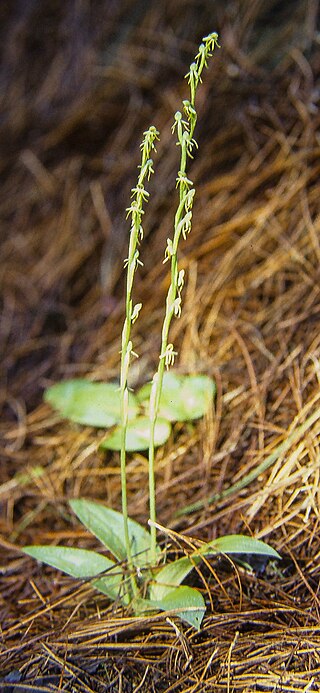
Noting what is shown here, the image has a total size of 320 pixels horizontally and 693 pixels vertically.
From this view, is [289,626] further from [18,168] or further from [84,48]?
[84,48]

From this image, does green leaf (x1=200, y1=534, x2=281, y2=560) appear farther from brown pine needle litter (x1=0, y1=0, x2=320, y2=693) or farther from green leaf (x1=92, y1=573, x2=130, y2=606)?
green leaf (x1=92, y1=573, x2=130, y2=606)

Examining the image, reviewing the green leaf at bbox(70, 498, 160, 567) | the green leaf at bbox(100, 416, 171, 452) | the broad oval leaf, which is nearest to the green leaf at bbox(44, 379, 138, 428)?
the green leaf at bbox(100, 416, 171, 452)

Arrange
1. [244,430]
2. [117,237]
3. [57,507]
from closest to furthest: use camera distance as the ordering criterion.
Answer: [244,430] < [57,507] < [117,237]

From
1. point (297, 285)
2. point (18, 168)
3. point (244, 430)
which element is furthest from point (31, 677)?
point (18, 168)

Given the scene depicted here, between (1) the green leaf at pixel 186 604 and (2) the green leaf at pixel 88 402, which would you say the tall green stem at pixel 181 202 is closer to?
(1) the green leaf at pixel 186 604

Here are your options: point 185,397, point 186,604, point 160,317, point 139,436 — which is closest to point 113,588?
point 186,604

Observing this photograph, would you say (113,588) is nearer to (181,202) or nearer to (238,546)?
(238,546)

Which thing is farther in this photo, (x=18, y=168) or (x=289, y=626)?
(x=18, y=168)
